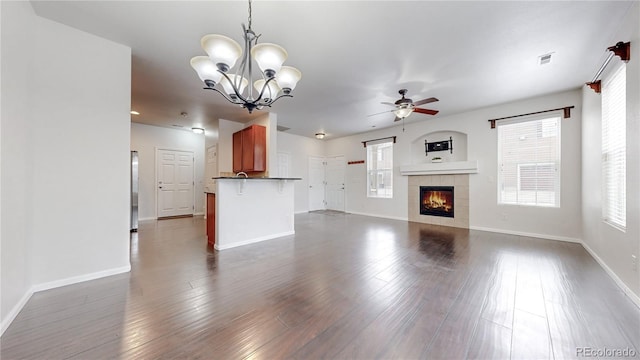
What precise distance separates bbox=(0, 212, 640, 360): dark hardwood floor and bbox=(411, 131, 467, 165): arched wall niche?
288cm

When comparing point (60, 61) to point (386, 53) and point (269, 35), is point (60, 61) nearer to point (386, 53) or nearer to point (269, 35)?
point (269, 35)

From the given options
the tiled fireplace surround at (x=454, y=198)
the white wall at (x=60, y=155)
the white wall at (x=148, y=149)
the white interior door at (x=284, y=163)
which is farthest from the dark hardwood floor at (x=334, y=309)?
the white interior door at (x=284, y=163)

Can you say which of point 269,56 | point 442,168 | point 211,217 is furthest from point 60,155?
point 442,168

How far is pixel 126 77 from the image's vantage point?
274cm

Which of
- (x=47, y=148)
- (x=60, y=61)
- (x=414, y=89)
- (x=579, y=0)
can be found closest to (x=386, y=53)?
(x=414, y=89)

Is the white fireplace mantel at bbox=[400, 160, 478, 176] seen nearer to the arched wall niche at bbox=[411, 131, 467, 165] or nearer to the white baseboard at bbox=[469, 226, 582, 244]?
the arched wall niche at bbox=[411, 131, 467, 165]

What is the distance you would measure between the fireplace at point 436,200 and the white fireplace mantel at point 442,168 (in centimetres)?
41

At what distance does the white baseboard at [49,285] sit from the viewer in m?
1.74

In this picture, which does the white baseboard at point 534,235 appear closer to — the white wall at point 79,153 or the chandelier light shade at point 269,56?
the chandelier light shade at point 269,56

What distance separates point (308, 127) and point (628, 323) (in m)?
6.27

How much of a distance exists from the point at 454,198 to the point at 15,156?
6870 millimetres

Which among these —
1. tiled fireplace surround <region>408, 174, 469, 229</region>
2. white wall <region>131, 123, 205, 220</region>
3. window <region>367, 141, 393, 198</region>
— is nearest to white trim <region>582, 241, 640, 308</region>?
tiled fireplace surround <region>408, 174, 469, 229</region>

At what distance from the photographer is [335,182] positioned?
27.3 feet

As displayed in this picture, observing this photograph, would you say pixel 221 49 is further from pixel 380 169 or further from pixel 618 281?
pixel 380 169
